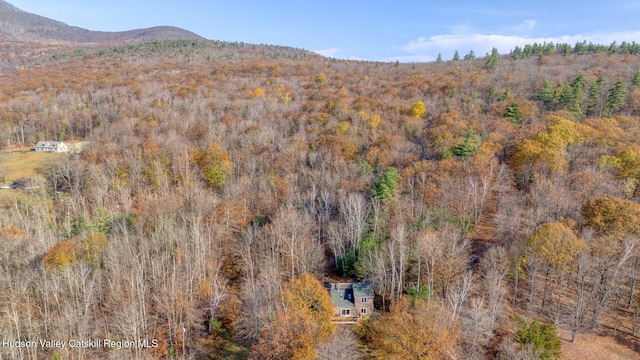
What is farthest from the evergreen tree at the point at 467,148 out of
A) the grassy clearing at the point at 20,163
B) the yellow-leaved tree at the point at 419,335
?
the grassy clearing at the point at 20,163

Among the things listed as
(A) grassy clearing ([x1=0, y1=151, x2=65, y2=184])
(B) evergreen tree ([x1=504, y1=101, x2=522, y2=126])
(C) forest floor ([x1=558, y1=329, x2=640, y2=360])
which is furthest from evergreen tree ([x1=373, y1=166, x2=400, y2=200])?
(A) grassy clearing ([x1=0, y1=151, x2=65, y2=184])

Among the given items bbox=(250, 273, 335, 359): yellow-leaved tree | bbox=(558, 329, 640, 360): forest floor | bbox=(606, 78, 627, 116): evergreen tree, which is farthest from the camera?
bbox=(606, 78, 627, 116): evergreen tree

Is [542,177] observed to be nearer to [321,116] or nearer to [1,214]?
[321,116]

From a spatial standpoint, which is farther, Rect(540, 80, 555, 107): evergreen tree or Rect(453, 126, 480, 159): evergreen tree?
Rect(540, 80, 555, 107): evergreen tree

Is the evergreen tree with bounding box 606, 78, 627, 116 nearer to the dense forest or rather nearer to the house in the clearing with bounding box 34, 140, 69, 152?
the dense forest

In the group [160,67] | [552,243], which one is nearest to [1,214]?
[552,243]

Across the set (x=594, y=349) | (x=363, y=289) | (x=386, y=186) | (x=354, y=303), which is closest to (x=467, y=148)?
(x=386, y=186)

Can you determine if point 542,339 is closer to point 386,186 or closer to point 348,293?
point 348,293
